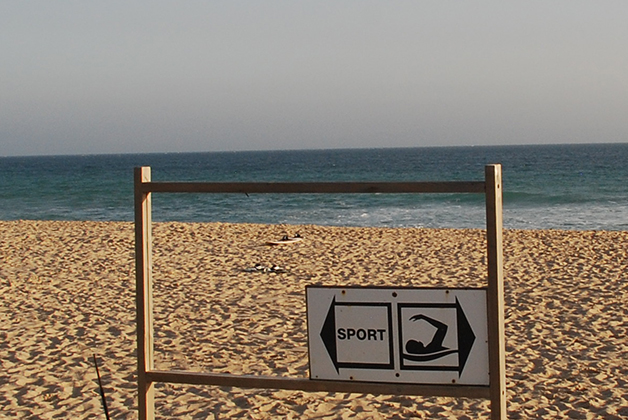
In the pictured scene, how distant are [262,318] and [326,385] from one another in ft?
14.4

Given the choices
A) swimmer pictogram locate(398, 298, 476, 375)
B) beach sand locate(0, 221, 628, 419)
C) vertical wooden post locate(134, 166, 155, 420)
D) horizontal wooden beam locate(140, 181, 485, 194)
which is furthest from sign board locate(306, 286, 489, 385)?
beach sand locate(0, 221, 628, 419)

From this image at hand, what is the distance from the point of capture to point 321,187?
111 inches

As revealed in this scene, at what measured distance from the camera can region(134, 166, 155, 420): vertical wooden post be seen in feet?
9.89

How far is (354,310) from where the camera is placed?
276cm

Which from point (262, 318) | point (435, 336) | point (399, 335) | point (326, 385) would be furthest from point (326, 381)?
point (262, 318)

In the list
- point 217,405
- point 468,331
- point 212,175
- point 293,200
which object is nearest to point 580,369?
point 217,405

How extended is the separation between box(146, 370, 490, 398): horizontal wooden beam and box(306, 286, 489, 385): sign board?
21mm

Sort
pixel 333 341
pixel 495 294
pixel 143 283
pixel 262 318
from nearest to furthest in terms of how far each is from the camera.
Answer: pixel 495 294, pixel 333 341, pixel 143 283, pixel 262 318

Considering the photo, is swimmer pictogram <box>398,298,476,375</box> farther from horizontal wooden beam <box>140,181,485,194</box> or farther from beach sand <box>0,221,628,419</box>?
beach sand <box>0,221,628,419</box>

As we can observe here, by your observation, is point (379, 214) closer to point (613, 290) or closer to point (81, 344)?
point (613, 290)

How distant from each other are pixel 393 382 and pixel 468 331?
1.10 feet

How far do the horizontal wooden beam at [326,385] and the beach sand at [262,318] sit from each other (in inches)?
59.9

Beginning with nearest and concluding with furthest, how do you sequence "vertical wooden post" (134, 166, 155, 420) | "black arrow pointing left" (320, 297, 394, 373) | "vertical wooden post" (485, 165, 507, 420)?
"vertical wooden post" (485, 165, 507, 420) → "black arrow pointing left" (320, 297, 394, 373) → "vertical wooden post" (134, 166, 155, 420)

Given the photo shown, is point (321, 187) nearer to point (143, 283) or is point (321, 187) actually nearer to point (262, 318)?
point (143, 283)
